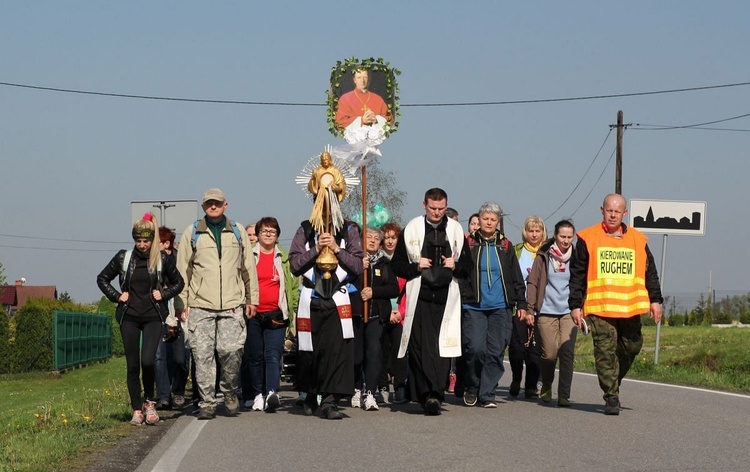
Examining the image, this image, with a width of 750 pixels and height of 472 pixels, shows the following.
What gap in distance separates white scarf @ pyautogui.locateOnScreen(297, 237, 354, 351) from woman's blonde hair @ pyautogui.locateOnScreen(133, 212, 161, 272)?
4.66 feet

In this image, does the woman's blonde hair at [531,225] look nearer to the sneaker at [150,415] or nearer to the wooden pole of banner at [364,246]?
the wooden pole of banner at [364,246]

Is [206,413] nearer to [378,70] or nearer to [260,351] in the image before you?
[260,351]

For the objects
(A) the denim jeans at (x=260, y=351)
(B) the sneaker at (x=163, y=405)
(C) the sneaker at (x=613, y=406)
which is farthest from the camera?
(B) the sneaker at (x=163, y=405)

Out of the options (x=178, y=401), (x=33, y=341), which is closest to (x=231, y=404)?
(x=178, y=401)

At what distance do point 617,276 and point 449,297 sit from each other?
1.61 meters

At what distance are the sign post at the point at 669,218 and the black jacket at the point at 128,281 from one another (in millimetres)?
11016

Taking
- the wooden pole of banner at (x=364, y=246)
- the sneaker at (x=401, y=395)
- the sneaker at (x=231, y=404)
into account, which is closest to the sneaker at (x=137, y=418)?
the sneaker at (x=231, y=404)

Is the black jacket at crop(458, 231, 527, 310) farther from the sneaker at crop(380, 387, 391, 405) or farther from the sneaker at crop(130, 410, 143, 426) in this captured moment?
the sneaker at crop(130, 410, 143, 426)

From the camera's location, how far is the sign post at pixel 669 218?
21.0 metres

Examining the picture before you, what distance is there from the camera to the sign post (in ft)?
68.9

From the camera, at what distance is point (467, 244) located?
12.4 m

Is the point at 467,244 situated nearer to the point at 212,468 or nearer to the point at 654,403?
the point at 654,403

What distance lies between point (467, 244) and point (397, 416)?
1.81m

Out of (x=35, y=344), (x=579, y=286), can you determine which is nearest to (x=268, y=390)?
(x=579, y=286)
